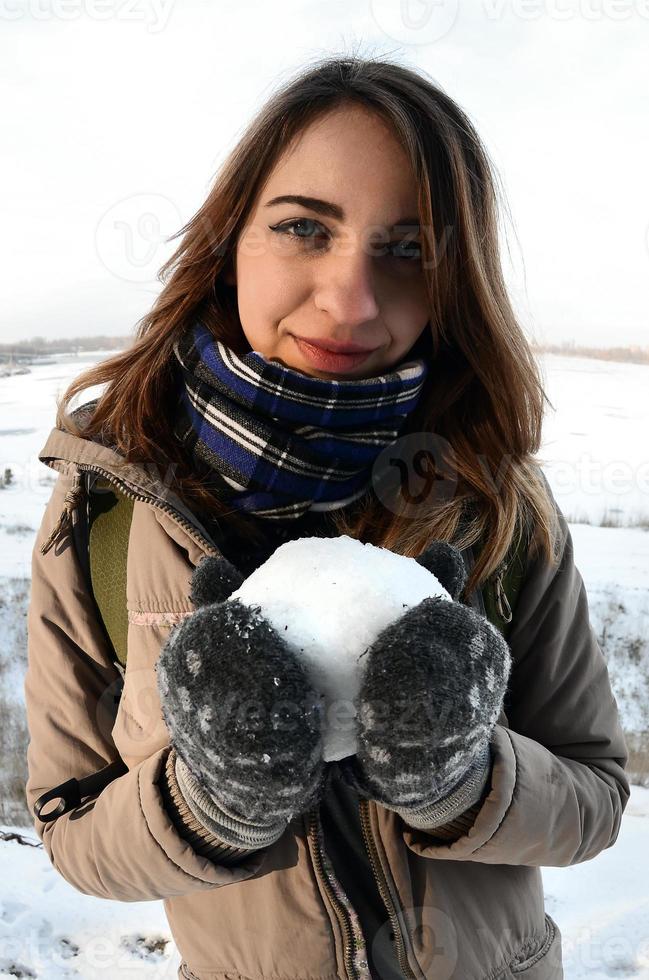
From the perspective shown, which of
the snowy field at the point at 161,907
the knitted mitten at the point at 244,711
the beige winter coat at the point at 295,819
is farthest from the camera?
the snowy field at the point at 161,907

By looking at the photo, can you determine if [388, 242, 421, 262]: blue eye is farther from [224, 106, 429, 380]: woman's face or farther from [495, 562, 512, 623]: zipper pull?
[495, 562, 512, 623]: zipper pull

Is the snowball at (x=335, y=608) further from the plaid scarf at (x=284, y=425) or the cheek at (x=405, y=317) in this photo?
the cheek at (x=405, y=317)

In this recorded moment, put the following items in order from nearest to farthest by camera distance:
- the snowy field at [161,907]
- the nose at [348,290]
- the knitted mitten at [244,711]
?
the knitted mitten at [244,711] → the nose at [348,290] → the snowy field at [161,907]

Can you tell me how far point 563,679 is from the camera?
111 centimetres

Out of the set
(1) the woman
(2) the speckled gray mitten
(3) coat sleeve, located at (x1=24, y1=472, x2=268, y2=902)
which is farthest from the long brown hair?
(2) the speckled gray mitten

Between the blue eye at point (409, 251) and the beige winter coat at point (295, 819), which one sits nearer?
the beige winter coat at point (295, 819)

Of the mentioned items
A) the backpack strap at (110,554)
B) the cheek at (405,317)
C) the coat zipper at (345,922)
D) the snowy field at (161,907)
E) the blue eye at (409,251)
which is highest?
the blue eye at (409,251)

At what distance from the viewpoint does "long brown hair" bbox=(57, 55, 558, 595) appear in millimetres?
1099

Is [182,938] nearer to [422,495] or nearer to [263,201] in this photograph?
[422,495]

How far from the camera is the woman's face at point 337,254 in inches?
40.5

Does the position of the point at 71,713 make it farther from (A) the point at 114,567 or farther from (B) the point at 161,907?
(B) the point at 161,907

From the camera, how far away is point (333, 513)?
120 centimetres

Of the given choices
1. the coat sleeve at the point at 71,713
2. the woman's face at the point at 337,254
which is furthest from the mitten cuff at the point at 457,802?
the woman's face at the point at 337,254

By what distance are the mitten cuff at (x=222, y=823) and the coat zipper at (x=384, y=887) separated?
18cm
